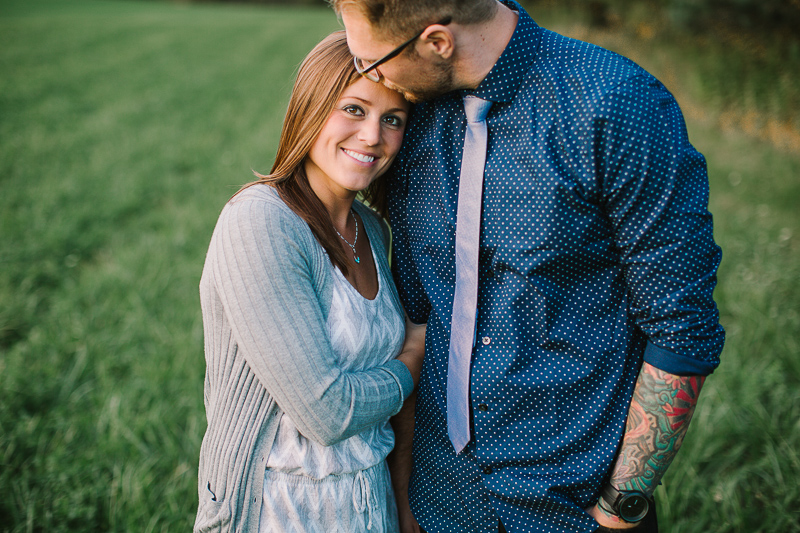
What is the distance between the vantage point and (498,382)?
1.60m

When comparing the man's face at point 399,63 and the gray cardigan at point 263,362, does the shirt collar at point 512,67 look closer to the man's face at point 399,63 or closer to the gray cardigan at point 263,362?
the man's face at point 399,63

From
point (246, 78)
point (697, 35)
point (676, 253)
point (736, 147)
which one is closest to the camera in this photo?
point (676, 253)

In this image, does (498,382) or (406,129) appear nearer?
(498,382)

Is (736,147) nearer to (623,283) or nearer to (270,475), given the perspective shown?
(623,283)

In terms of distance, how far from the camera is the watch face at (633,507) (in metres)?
1.58

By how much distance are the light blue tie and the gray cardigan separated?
0.19 metres

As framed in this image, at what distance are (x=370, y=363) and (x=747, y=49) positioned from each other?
11786 millimetres

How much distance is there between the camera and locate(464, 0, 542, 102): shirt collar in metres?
1.49

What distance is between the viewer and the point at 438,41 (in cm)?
149

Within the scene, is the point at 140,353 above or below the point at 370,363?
below

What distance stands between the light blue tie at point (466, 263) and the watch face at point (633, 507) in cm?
47

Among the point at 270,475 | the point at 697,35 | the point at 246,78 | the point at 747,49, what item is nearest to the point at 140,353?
the point at 270,475

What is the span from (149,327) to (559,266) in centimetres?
368

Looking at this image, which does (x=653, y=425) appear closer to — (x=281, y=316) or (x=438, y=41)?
(x=281, y=316)
